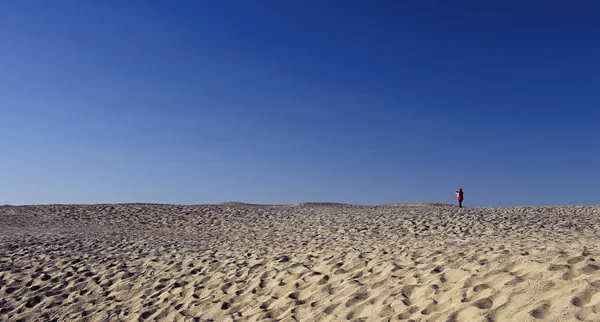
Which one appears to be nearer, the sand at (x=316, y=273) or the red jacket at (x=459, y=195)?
the sand at (x=316, y=273)

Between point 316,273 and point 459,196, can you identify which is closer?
point 316,273

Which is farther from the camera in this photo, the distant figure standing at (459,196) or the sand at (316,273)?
the distant figure standing at (459,196)

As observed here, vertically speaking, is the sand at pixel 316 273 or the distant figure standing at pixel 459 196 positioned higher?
the distant figure standing at pixel 459 196

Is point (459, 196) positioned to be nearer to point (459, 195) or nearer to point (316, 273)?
point (459, 195)

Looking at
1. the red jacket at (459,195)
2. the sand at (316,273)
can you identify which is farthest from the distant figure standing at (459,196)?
the sand at (316,273)

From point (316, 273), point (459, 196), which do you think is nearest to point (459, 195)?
point (459, 196)

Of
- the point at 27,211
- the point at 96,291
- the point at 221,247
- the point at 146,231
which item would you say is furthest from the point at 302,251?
the point at 27,211

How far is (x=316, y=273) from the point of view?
8.63m

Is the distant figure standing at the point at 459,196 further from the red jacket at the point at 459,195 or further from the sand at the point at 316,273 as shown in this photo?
the sand at the point at 316,273

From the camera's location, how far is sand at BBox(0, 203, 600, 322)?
19.4 ft

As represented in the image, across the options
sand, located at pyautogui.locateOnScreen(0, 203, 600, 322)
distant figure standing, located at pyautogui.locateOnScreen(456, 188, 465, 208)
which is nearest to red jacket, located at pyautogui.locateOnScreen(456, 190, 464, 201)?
distant figure standing, located at pyautogui.locateOnScreen(456, 188, 465, 208)

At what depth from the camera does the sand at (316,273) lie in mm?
5906

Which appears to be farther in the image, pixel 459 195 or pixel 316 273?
pixel 459 195

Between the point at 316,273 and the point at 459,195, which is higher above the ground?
the point at 459,195
